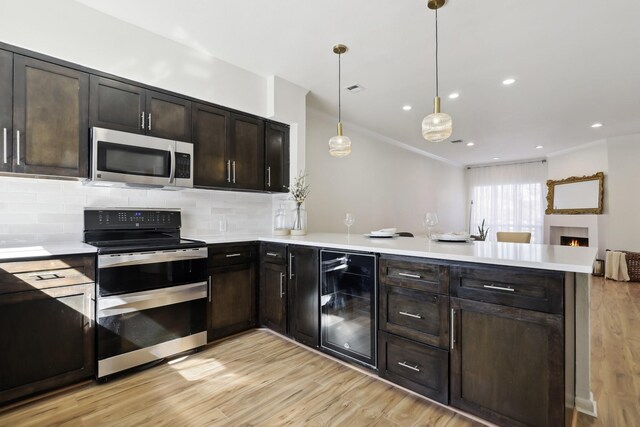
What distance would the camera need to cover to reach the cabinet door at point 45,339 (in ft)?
6.06

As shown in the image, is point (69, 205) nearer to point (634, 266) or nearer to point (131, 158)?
point (131, 158)

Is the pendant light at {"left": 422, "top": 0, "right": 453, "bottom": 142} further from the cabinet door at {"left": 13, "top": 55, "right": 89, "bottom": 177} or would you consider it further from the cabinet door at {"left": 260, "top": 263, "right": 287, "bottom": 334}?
the cabinet door at {"left": 13, "top": 55, "right": 89, "bottom": 177}

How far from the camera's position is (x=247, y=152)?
11.1ft

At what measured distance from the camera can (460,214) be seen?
9.45m

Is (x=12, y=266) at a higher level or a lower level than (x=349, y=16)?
lower

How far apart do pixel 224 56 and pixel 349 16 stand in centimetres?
136

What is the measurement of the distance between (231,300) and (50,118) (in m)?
1.97

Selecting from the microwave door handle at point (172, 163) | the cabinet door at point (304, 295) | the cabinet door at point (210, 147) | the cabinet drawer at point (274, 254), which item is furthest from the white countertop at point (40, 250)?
the cabinet door at point (304, 295)

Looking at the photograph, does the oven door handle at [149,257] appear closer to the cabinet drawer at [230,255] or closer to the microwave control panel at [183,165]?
the cabinet drawer at [230,255]

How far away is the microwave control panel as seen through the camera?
2.79 m

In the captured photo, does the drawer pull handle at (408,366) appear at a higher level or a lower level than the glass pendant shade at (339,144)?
lower

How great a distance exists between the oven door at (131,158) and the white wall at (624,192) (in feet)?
25.7

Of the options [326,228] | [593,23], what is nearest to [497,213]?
[326,228]

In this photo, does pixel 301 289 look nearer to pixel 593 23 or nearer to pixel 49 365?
pixel 49 365
